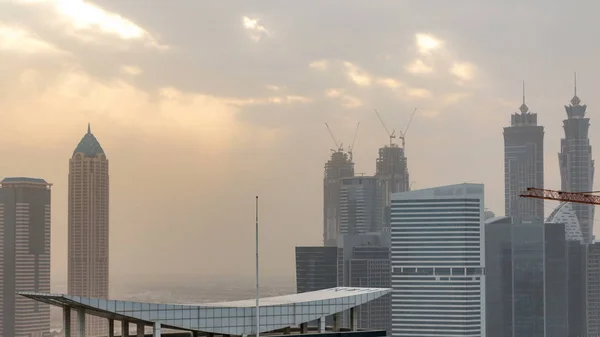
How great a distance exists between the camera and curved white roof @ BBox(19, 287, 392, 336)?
9586 centimetres

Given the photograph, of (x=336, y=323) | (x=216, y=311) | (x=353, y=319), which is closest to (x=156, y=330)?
(x=216, y=311)

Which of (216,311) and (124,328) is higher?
(216,311)

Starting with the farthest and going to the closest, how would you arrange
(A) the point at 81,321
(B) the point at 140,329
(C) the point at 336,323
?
1. (C) the point at 336,323
2. (B) the point at 140,329
3. (A) the point at 81,321

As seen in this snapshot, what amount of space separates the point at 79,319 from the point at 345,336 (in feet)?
81.1

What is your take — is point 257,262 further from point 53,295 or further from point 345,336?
point 53,295

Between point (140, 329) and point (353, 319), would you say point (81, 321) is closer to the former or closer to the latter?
point (140, 329)

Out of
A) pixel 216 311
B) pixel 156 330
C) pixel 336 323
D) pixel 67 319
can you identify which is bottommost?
pixel 336 323

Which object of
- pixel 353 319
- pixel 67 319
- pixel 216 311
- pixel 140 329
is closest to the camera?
pixel 216 311

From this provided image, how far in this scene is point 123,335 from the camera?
104m

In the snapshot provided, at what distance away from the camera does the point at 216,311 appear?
100125 millimetres

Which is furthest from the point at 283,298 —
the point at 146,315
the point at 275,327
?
the point at 146,315

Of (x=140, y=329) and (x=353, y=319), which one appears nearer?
(x=140, y=329)

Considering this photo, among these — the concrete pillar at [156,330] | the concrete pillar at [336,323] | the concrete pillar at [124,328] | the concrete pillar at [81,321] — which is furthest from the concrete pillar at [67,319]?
the concrete pillar at [336,323]

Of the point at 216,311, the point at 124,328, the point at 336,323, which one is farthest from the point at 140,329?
the point at 336,323
